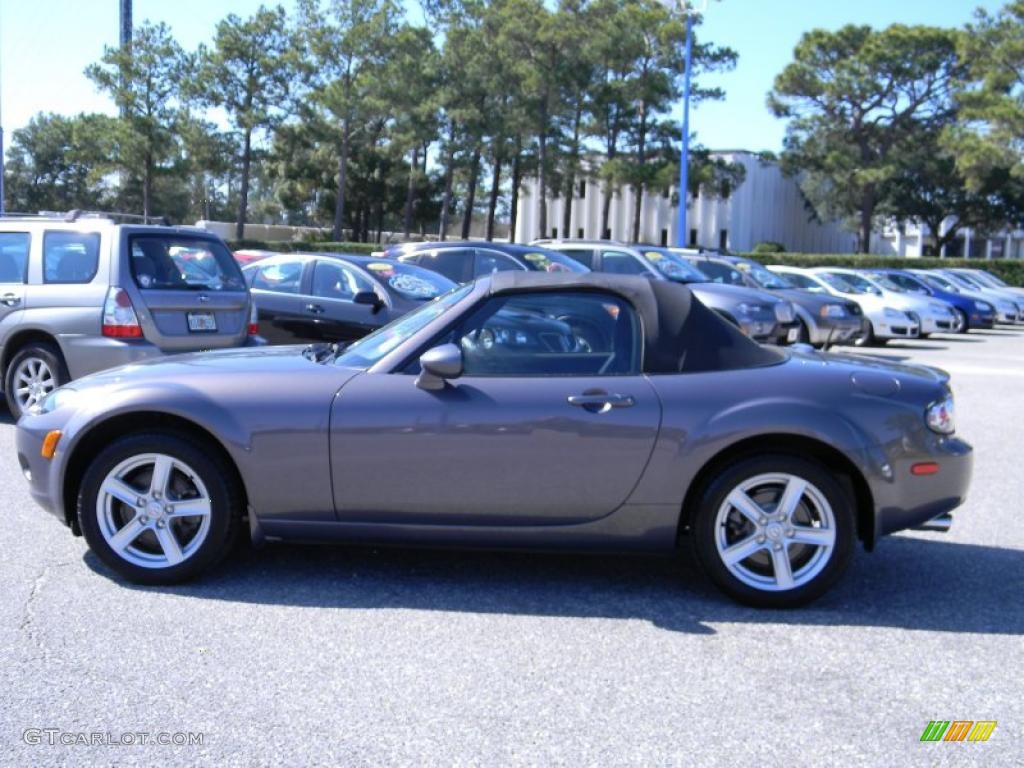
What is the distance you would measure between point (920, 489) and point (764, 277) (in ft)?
49.1

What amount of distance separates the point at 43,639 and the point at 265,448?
3.78 ft

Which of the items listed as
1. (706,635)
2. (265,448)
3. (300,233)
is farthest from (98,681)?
(300,233)

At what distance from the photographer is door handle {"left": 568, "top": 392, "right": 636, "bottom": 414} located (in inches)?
182

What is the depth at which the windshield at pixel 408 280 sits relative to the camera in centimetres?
1149

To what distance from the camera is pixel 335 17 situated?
1886 inches

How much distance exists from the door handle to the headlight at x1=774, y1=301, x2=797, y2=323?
11.2 metres

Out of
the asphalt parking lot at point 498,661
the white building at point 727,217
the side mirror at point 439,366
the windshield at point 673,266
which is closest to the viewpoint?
the asphalt parking lot at point 498,661

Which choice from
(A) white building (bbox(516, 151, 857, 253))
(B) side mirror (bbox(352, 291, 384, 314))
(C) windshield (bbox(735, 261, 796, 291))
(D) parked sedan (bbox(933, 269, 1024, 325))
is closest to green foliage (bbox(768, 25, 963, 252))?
(A) white building (bbox(516, 151, 857, 253))

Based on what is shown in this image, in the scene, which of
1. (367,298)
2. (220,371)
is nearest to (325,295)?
(367,298)

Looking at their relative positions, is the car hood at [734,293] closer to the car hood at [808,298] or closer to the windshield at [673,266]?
the windshield at [673,266]

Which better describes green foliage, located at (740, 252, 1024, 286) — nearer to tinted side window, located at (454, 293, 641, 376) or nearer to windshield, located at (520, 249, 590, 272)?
Answer: windshield, located at (520, 249, 590, 272)

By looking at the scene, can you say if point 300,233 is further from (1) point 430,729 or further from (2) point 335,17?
(1) point 430,729

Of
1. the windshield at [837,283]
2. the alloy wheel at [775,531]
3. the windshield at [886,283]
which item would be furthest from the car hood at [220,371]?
the windshield at [886,283]

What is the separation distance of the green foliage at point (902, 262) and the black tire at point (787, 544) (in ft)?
140
